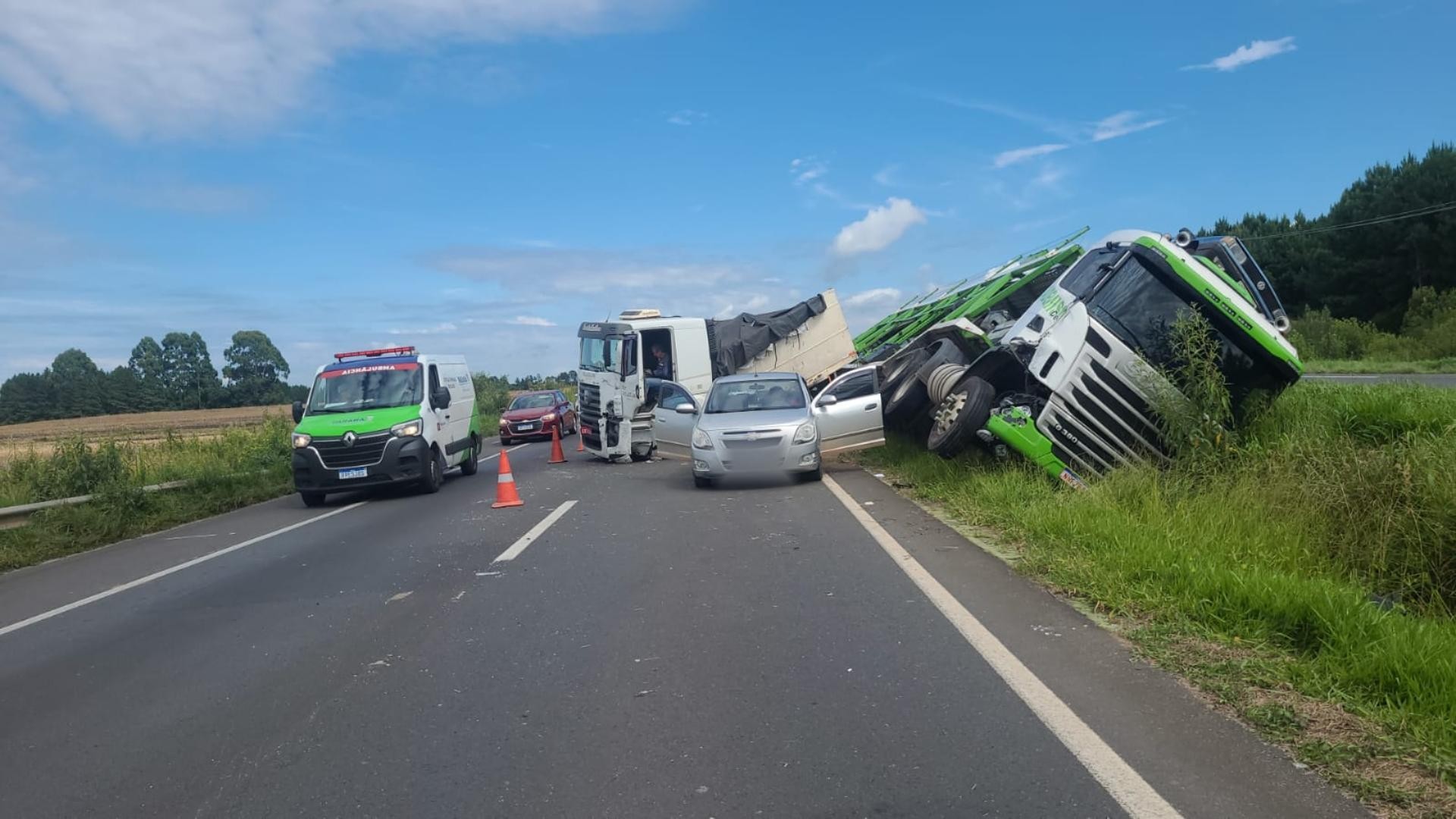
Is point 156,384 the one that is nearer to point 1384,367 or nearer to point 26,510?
point 26,510

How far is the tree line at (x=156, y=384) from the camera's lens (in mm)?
55750

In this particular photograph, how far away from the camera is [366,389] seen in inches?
650

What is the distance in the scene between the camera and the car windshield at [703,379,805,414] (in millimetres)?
15201

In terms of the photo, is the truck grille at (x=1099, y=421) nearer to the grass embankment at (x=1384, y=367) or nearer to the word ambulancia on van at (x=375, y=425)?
the word ambulancia on van at (x=375, y=425)

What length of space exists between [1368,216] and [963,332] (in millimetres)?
41851

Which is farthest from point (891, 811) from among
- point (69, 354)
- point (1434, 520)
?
point (69, 354)

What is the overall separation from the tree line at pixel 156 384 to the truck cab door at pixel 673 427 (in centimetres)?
4881


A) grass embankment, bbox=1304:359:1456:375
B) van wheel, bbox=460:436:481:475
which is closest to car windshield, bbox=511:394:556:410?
van wheel, bbox=460:436:481:475

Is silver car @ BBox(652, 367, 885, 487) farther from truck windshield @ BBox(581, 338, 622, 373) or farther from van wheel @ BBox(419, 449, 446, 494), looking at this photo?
van wheel @ BBox(419, 449, 446, 494)

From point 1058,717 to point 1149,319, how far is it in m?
7.26

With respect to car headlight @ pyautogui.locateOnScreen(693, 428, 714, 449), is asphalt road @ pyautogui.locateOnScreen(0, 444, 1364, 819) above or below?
below

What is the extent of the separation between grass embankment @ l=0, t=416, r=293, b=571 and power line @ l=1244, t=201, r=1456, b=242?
4582 centimetres

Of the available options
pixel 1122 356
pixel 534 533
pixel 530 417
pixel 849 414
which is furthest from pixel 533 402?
pixel 1122 356

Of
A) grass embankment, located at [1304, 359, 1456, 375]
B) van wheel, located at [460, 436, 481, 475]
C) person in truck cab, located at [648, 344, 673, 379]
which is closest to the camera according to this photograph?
van wheel, located at [460, 436, 481, 475]
